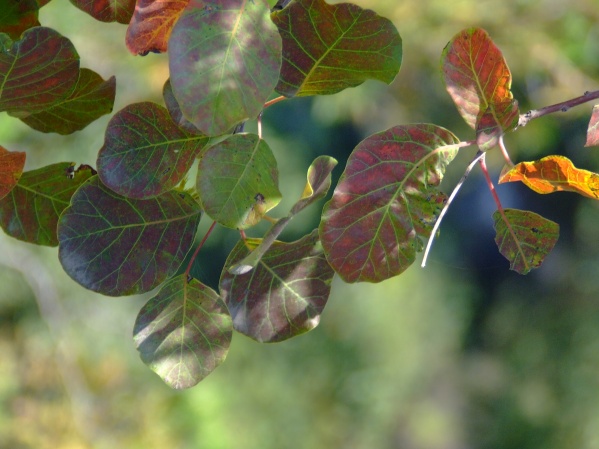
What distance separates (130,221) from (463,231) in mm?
2711

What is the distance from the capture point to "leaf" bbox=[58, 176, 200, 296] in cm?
35

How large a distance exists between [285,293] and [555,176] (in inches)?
6.5

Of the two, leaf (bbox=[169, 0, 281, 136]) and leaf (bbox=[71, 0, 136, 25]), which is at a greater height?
leaf (bbox=[169, 0, 281, 136])

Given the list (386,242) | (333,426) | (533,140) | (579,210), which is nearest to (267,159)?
(386,242)

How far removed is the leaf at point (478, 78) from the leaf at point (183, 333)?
0.59 feet

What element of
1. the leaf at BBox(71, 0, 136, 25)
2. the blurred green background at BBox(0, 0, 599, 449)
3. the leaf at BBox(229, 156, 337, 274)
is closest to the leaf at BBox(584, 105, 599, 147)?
the leaf at BBox(229, 156, 337, 274)

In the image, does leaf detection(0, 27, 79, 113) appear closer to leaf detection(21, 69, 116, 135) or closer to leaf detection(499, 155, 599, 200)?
leaf detection(21, 69, 116, 135)

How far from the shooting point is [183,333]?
1.23 feet

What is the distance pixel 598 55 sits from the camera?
1912 mm

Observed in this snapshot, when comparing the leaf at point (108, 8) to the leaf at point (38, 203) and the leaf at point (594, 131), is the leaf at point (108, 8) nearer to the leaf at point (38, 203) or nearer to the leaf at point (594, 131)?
the leaf at point (38, 203)

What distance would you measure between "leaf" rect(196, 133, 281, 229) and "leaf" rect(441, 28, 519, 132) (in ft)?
0.38

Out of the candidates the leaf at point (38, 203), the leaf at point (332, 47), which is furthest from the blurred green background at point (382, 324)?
the leaf at point (332, 47)

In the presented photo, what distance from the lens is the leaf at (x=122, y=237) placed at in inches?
13.9

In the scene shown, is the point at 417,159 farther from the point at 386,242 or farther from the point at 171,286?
the point at 171,286
